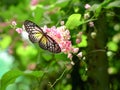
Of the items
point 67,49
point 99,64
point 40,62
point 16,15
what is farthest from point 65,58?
point 16,15

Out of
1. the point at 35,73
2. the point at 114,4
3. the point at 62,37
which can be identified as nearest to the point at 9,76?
the point at 35,73

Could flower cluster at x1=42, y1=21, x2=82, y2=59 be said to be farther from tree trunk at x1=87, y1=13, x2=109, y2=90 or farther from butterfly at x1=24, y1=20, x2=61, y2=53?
tree trunk at x1=87, y1=13, x2=109, y2=90

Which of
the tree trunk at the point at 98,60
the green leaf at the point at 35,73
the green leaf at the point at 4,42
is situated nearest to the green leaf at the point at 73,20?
the green leaf at the point at 35,73

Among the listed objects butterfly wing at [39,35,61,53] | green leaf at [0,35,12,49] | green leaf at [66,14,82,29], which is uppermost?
green leaf at [66,14,82,29]

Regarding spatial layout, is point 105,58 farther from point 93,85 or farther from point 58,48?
point 58,48

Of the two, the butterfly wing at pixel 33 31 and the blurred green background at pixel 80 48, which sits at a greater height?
the butterfly wing at pixel 33 31

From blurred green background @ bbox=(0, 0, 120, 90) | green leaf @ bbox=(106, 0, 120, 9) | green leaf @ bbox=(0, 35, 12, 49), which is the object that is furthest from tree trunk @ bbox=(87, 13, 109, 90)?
green leaf @ bbox=(0, 35, 12, 49)

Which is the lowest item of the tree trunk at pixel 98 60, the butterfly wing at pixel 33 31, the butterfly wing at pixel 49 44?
the tree trunk at pixel 98 60

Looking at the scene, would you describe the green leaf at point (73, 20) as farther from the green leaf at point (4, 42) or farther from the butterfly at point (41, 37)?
the green leaf at point (4, 42)
